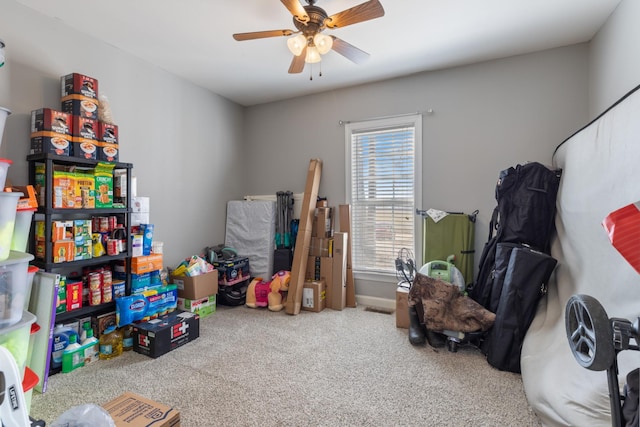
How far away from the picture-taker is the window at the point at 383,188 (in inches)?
137

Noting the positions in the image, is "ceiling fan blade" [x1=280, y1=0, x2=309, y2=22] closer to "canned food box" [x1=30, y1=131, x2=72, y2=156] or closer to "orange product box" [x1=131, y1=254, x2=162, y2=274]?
"canned food box" [x1=30, y1=131, x2=72, y2=156]

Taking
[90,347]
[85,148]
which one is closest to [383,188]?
[85,148]

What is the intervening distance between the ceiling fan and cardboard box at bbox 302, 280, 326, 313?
7.67ft

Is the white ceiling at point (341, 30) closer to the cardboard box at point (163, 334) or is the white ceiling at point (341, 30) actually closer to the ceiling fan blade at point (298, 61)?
the ceiling fan blade at point (298, 61)

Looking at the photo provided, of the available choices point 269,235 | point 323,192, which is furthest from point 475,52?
point 269,235

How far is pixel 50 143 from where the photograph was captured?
2.13m

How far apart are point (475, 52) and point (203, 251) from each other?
385 cm

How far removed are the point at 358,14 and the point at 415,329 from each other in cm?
251

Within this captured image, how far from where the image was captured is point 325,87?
377 cm

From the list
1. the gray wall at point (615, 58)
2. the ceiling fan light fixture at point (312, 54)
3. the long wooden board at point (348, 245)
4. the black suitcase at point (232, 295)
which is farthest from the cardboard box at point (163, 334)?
the gray wall at point (615, 58)

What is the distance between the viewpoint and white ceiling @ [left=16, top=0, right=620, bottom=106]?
2.24 metres

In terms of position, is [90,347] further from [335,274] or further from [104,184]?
[335,274]

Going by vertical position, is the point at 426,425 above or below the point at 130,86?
below

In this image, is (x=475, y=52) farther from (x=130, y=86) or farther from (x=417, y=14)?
(x=130, y=86)
